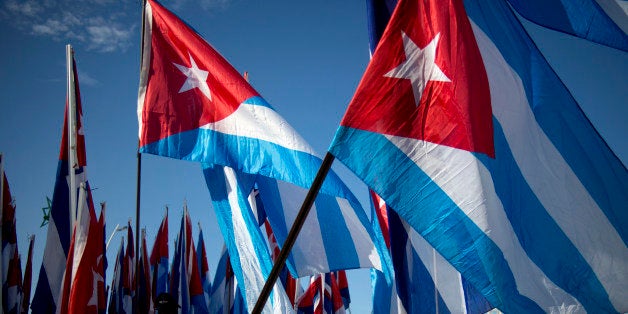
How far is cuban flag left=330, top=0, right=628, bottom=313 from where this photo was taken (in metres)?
3.23

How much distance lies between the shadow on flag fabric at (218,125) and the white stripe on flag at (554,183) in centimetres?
171

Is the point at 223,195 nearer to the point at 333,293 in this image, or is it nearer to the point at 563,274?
the point at 563,274

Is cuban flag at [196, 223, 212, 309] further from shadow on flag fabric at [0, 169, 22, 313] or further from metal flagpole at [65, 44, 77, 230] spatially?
metal flagpole at [65, 44, 77, 230]

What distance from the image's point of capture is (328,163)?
123 inches

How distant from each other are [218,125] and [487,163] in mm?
2973

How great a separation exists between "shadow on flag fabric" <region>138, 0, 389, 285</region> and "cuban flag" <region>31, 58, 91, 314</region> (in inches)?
67.3

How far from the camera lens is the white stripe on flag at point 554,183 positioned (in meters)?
3.61

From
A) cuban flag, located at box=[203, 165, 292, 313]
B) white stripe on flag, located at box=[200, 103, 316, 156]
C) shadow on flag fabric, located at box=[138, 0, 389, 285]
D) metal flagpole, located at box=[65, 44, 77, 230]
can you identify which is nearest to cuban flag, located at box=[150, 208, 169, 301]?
metal flagpole, located at box=[65, 44, 77, 230]

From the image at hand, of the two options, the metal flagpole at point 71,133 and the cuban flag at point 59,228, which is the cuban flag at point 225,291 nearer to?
the cuban flag at point 59,228

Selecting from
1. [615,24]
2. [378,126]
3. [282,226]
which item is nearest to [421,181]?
[378,126]

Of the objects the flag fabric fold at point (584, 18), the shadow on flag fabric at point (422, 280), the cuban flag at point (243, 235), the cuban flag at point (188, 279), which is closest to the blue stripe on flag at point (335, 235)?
the cuban flag at point (243, 235)

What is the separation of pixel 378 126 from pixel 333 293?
1502 centimetres

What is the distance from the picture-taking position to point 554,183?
373 centimetres

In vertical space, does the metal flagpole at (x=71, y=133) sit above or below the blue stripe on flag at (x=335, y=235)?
above
